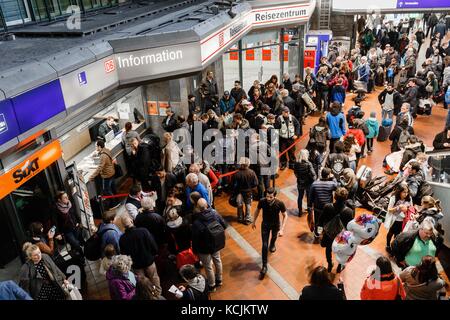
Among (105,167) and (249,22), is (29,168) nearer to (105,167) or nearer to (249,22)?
(105,167)

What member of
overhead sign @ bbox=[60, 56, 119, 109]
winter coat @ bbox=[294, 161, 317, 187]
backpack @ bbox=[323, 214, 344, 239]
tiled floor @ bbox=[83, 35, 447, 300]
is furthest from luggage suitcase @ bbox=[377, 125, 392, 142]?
overhead sign @ bbox=[60, 56, 119, 109]

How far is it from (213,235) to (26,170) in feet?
9.14

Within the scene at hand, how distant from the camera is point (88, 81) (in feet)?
20.3

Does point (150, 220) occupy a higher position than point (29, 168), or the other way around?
point (29, 168)

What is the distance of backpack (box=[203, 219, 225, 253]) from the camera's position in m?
5.77

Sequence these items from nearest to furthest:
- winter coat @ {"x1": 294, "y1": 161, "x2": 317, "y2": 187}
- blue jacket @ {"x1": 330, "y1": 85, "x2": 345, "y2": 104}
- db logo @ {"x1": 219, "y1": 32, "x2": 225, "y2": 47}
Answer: winter coat @ {"x1": 294, "y1": 161, "x2": 317, "y2": 187}
db logo @ {"x1": 219, "y1": 32, "x2": 225, "y2": 47}
blue jacket @ {"x1": 330, "y1": 85, "x2": 345, "y2": 104}

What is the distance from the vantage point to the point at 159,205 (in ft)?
25.6

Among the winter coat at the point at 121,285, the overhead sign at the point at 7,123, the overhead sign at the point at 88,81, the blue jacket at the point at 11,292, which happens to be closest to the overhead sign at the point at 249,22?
the overhead sign at the point at 88,81

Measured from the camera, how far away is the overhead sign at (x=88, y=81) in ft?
18.9

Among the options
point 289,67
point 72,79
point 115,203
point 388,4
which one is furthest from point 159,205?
point 388,4

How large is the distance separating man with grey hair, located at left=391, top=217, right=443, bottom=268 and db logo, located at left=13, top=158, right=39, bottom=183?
533 cm

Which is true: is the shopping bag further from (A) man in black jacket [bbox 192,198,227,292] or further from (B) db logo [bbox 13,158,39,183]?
(B) db logo [bbox 13,158,39,183]

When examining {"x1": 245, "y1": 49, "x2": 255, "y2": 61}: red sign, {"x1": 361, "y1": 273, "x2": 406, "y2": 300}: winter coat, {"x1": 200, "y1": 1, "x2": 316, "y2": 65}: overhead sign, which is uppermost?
{"x1": 200, "y1": 1, "x2": 316, "y2": 65}: overhead sign

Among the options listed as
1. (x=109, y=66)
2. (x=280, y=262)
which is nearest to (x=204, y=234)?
(x=280, y=262)
